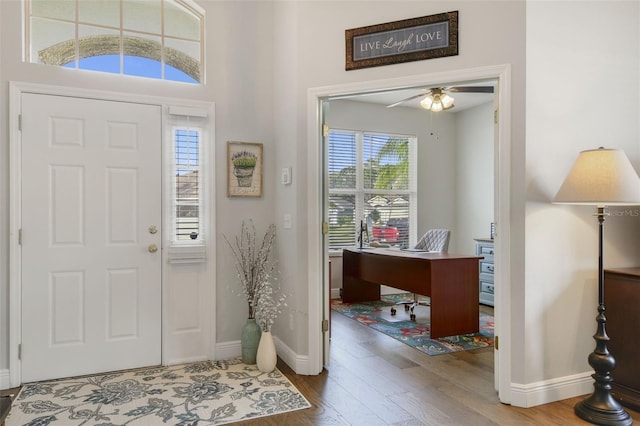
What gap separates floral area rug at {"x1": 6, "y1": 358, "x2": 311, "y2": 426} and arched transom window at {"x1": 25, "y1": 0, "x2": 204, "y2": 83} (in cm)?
229

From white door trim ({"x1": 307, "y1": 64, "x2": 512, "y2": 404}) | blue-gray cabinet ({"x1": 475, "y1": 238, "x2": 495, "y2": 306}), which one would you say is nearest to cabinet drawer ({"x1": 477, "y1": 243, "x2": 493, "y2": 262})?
blue-gray cabinet ({"x1": 475, "y1": 238, "x2": 495, "y2": 306})

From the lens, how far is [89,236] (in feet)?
10.4

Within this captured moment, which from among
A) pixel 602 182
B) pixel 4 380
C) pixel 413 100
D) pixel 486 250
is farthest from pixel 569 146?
pixel 4 380

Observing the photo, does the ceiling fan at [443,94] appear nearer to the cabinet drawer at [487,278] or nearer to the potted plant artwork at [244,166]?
the potted plant artwork at [244,166]

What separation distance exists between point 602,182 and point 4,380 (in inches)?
158

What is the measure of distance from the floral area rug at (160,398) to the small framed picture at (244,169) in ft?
4.64

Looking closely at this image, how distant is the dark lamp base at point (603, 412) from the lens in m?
2.43

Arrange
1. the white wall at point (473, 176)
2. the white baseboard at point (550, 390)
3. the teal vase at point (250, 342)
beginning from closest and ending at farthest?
the white baseboard at point (550, 390), the teal vase at point (250, 342), the white wall at point (473, 176)

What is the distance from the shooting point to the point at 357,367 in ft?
11.0

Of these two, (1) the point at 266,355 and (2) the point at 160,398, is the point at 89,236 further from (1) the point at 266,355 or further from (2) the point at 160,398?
(1) the point at 266,355

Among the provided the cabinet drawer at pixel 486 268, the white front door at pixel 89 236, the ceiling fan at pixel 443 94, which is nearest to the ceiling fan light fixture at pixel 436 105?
the ceiling fan at pixel 443 94

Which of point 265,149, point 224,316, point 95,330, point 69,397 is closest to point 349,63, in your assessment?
point 265,149

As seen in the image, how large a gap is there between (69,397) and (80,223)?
3.89 ft

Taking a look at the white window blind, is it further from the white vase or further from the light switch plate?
the white vase
